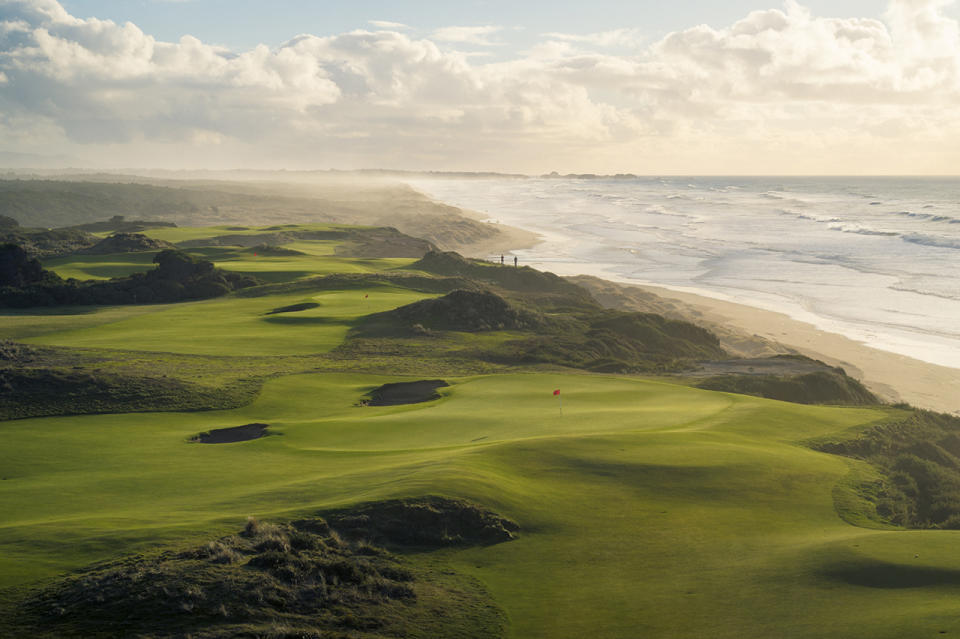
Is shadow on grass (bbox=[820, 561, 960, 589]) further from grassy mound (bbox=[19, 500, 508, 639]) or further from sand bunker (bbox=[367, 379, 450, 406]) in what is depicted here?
sand bunker (bbox=[367, 379, 450, 406])

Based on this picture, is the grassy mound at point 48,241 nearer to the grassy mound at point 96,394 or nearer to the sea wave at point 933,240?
the grassy mound at point 96,394

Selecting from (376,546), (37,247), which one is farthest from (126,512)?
(37,247)

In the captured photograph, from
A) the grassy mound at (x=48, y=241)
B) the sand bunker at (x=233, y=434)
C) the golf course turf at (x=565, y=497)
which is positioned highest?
the grassy mound at (x=48, y=241)

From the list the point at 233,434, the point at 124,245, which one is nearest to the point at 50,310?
the point at 124,245

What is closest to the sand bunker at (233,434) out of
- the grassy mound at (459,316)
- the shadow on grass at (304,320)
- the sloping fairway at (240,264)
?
the grassy mound at (459,316)

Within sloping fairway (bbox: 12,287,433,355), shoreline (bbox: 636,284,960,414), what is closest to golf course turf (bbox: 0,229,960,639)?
sloping fairway (bbox: 12,287,433,355)

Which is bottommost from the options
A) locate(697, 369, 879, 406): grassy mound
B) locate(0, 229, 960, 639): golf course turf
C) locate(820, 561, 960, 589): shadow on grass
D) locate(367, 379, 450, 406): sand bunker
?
locate(367, 379, 450, 406): sand bunker
